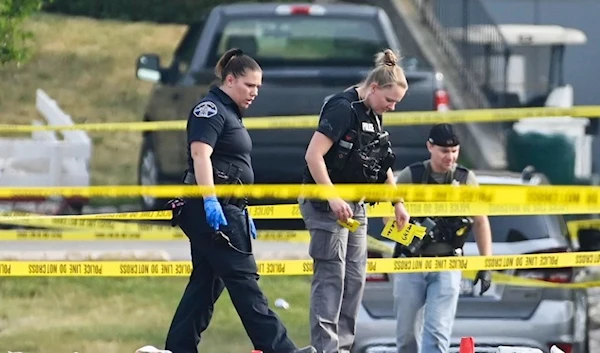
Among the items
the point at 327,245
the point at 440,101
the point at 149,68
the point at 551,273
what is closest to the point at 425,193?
the point at 327,245

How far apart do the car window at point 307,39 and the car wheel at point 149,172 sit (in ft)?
3.76

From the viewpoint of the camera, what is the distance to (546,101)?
1730 centimetres

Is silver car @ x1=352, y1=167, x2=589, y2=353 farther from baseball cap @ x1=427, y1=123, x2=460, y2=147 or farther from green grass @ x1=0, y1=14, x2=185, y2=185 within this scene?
green grass @ x1=0, y1=14, x2=185, y2=185

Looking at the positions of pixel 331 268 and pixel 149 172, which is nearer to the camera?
pixel 331 268

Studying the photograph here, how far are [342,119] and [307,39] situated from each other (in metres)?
5.75

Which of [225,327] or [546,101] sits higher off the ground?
[546,101]

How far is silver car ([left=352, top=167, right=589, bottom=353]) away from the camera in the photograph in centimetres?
820

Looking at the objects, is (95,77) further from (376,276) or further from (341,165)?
(341,165)

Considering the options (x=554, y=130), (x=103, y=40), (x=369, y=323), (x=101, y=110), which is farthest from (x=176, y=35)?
(x=369, y=323)

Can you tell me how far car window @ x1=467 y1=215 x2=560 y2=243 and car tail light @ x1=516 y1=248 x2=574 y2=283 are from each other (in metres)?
0.24

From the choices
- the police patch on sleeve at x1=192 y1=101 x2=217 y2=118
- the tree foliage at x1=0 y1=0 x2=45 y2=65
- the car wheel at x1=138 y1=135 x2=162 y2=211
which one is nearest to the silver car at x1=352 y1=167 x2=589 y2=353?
the police patch on sleeve at x1=192 y1=101 x2=217 y2=118

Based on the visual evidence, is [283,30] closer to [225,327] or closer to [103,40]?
[225,327]

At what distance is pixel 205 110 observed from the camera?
6.95 meters

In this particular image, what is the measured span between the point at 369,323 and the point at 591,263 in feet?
4.09
